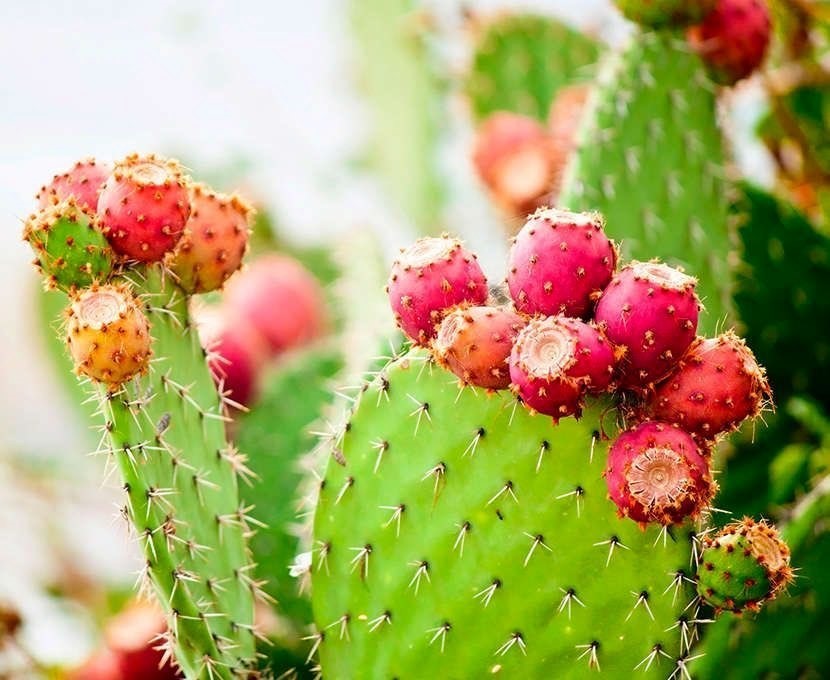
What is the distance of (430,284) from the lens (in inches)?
26.8

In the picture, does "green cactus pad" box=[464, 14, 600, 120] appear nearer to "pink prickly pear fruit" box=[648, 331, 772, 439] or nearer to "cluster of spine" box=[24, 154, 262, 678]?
"cluster of spine" box=[24, 154, 262, 678]

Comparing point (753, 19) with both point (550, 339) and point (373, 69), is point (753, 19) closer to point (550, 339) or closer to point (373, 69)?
Result: point (550, 339)

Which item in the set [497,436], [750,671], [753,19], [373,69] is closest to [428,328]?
[497,436]

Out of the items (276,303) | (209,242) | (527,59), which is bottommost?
(276,303)

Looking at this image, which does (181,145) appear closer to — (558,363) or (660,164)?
(660,164)

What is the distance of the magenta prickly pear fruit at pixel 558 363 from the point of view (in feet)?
2.03

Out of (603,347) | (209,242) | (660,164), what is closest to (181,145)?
(660,164)

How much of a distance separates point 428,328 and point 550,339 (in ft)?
0.31

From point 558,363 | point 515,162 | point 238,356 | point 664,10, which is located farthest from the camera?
Result: point 238,356

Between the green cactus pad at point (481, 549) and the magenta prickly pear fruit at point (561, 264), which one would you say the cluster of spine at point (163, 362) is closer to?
the green cactus pad at point (481, 549)

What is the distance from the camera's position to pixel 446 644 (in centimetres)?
75

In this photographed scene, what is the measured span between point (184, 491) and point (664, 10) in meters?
0.64

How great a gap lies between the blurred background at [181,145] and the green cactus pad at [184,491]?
5 cm

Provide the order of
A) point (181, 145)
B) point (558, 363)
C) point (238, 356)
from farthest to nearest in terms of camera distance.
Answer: point (181, 145) < point (238, 356) < point (558, 363)
